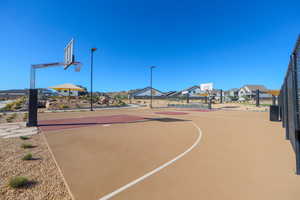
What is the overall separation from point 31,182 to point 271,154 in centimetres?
663

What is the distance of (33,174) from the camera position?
3.39 meters

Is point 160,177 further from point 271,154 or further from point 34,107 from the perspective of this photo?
point 34,107

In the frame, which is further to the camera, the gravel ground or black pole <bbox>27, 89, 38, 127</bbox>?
black pole <bbox>27, 89, 38, 127</bbox>

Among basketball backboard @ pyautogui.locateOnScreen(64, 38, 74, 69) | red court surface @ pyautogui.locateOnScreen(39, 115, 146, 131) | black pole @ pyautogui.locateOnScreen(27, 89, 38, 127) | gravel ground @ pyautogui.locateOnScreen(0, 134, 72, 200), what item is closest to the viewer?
gravel ground @ pyautogui.locateOnScreen(0, 134, 72, 200)

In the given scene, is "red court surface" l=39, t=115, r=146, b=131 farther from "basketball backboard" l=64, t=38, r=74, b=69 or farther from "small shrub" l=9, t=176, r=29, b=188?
"small shrub" l=9, t=176, r=29, b=188

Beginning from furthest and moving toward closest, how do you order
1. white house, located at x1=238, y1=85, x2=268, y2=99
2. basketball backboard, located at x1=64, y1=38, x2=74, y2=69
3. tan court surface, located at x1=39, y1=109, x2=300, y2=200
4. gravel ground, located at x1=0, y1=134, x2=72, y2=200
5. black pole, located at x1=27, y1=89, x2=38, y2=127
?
white house, located at x1=238, y1=85, x2=268, y2=99
basketball backboard, located at x1=64, y1=38, x2=74, y2=69
black pole, located at x1=27, y1=89, x2=38, y2=127
tan court surface, located at x1=39, y1=109, x2=300, y2=200
gravel ground, located at x1=0, y1=134, x2=72, y2=200

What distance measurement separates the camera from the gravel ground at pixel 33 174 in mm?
2672

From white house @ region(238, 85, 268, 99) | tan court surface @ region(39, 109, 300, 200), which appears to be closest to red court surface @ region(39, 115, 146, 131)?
tan court surface @ region(39, 109, 300, 200)

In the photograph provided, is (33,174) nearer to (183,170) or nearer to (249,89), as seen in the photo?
(183,170)

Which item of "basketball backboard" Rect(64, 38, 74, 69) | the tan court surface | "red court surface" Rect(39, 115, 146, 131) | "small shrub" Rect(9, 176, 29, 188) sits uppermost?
"basketball backboard" Rect(64, 38, 74, 69)

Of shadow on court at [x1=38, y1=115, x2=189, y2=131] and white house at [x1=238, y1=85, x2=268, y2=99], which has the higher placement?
white house at [x1=238, y1=85, x2=268, y2=99]

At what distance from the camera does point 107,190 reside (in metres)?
2.85

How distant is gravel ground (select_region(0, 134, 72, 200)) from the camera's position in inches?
105

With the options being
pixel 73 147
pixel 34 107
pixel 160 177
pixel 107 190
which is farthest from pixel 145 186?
pixel 34 107
